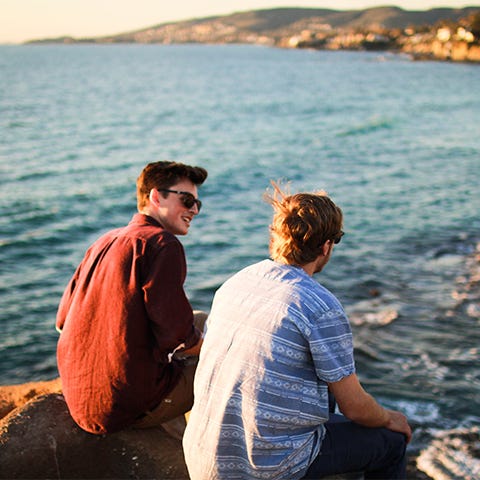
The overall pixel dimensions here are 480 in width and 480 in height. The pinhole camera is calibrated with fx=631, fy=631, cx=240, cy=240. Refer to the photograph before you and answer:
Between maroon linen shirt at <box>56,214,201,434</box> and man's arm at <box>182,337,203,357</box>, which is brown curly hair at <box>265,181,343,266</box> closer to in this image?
maroon linen shirt at <box>56,214,201,434</box>

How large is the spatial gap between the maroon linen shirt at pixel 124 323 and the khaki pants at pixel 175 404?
142mm

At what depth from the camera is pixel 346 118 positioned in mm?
35500

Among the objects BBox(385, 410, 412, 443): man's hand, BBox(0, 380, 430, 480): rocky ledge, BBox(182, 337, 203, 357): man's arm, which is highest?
BBox(182, 337, 203, 357): man's arm

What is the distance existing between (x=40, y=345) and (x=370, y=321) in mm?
4440

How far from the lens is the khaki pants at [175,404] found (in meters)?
3.64

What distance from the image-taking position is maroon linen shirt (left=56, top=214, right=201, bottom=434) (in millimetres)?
3182

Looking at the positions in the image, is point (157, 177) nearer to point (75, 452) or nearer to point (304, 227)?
point (304, 227)

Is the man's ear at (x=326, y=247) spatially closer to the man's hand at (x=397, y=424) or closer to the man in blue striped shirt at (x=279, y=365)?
the man in blue striped shirt at (x=279, y=365)

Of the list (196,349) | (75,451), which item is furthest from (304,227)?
(75,451)

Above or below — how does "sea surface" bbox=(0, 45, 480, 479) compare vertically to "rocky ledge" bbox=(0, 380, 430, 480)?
below

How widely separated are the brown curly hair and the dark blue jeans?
850 mm

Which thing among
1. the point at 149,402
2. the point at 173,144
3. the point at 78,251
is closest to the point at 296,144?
the point at 173,144

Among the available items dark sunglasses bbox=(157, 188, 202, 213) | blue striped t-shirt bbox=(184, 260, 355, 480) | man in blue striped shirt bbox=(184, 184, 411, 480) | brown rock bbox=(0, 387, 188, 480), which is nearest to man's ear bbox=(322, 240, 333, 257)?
man in blue striped shirt bbox=(184, 184, 411, 480)

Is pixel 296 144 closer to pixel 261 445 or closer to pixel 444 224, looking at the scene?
pixel 444 224
